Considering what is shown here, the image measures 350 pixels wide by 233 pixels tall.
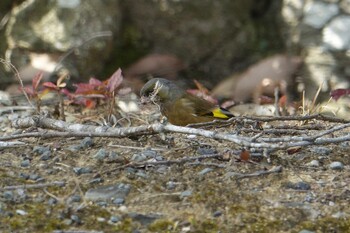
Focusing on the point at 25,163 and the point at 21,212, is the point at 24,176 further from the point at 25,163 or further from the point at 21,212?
the point at 21,212

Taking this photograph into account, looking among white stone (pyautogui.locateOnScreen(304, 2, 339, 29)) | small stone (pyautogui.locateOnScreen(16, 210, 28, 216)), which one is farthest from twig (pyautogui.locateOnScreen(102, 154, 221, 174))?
white stone (pyautogui.locateOnScreen(304, 2, 339, 29))

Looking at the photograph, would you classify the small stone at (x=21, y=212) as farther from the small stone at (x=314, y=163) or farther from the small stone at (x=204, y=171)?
the small stone at (x=314, y=163)

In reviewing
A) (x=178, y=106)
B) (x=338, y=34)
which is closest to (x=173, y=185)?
(x=178, y=106)

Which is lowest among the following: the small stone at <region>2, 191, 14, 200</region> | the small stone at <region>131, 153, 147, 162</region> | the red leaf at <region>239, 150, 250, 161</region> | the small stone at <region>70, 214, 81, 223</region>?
the small stone at <region>70, 214, 81, 223</region>

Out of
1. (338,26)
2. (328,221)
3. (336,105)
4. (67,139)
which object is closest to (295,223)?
(328,221)

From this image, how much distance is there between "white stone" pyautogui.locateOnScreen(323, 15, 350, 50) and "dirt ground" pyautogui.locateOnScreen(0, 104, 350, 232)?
3041mm

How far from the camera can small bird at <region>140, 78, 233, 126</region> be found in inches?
198

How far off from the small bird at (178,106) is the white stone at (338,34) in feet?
8.35

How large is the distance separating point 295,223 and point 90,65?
430 centimetres

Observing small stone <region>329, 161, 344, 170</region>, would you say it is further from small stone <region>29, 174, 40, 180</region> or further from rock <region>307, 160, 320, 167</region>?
small stone <region>29, 174, 40, 180</region>

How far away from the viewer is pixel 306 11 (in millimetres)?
7613

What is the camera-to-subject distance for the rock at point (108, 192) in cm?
376

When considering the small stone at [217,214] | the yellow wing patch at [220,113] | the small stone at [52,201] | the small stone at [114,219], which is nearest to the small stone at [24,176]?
the small stone at [52,201]

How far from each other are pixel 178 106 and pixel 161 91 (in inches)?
5.1
